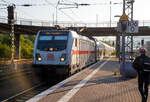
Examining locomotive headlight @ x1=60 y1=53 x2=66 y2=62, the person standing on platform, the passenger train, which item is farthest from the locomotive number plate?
the person standing on platform

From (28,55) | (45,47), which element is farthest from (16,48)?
(45,47)

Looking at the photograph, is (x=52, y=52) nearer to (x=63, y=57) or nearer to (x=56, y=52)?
(x=56, y=52)

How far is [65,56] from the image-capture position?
1527 cm

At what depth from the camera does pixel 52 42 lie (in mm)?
15953

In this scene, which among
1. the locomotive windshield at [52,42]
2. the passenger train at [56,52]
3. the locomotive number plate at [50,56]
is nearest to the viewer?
the passenger train at [56,52]

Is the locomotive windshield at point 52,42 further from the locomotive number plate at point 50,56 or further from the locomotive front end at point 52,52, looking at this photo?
the locomotive number plate at point 50,56

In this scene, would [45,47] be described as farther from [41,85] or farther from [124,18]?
[124,18]

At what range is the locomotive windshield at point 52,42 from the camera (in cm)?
1564

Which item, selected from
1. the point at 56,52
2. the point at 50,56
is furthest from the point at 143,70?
the point at 50,56

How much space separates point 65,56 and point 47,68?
1300mm

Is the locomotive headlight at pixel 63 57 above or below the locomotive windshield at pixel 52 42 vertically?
below

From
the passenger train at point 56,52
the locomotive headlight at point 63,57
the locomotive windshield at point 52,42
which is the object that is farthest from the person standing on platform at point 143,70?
the locomotive windshield at point 52,42

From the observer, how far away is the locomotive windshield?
15.6 metres

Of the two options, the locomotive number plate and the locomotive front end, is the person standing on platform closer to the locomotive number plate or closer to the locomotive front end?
the locomotive front end
